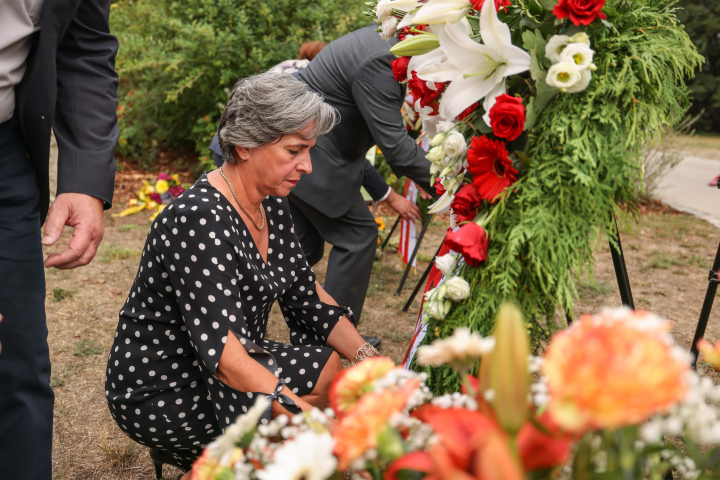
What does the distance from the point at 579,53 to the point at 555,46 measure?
5 centimetres

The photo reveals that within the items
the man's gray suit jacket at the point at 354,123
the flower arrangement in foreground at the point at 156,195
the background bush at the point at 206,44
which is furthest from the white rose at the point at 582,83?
the flower arrangement in foreground at the point at 156,195

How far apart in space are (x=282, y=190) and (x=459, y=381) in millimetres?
865

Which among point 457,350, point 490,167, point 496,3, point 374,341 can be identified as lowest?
point 374,341

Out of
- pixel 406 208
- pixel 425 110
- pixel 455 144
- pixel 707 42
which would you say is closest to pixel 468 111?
pixel 455 144

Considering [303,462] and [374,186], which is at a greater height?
[303,462]

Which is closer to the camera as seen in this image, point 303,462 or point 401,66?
point 303,462

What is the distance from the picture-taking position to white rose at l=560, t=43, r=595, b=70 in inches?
41.7

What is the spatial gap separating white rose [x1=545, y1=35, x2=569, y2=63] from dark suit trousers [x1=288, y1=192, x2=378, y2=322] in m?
1.95

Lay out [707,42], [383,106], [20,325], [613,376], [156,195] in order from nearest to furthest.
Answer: [613,376] → [20,325] → [383,106] → [156,195] → [707,42]

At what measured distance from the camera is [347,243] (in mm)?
3064

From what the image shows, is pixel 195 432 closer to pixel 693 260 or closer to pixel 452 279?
pixel 452 279

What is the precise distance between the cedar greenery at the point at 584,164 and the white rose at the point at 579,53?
0.06 metres

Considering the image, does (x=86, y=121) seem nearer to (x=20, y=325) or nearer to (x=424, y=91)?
(x=20, y=325)

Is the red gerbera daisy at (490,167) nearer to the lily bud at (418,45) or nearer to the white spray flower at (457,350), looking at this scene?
the lily bud at (418,45)
